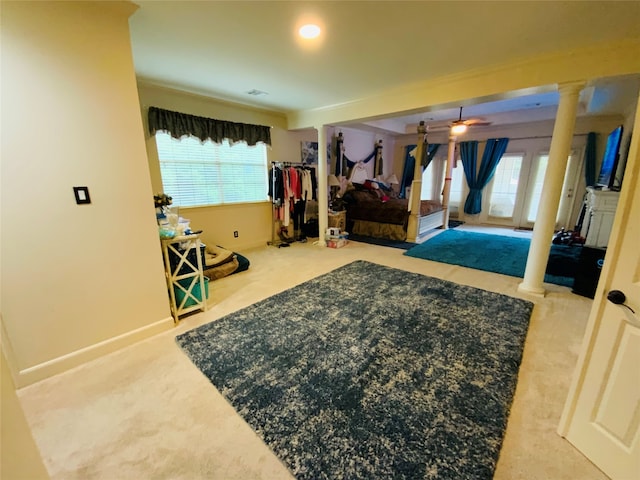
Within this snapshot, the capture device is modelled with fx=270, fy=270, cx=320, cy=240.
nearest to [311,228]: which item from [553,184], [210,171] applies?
[210,171]

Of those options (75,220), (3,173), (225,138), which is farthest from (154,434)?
(225,138)

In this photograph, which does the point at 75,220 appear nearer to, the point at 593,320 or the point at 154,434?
the point at 154,434

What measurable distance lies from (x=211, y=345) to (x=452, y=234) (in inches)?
209

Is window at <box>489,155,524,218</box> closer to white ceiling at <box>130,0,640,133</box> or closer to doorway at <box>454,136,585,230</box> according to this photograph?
doorway at <box>454,136,585,230</box>

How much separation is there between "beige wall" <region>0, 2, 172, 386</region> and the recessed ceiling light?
3.86 ft

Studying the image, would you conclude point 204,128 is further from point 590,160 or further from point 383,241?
point 590,160

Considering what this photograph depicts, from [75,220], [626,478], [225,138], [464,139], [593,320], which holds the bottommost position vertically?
[626,478]

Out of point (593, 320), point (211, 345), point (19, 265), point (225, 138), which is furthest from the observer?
point (225, 138)

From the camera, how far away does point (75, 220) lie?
1.82 m

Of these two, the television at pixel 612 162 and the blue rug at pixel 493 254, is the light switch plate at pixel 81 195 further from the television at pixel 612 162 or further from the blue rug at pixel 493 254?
the television at pixel 612 162

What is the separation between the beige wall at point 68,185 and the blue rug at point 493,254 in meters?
3.84

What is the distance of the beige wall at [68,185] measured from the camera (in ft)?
5.19

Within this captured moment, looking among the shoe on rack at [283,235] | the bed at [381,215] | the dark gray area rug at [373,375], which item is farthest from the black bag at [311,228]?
the dark gray area rug at [373,375]

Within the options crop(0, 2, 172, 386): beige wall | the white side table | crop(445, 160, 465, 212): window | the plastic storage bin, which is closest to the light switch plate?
crop(0, 2, 172, 386): beige wall
